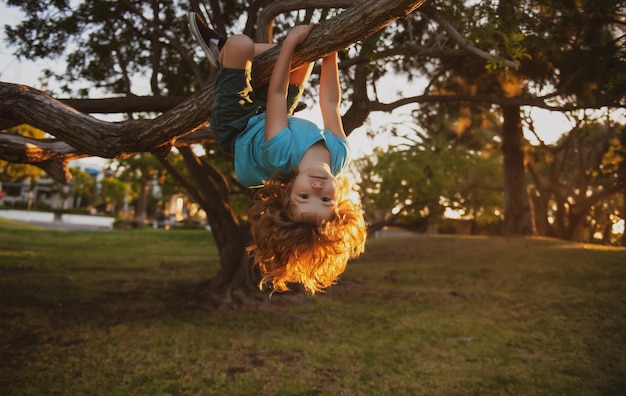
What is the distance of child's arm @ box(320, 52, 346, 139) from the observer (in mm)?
3303

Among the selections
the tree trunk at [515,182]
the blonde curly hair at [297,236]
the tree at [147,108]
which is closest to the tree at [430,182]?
the tree trunk at [515,182]

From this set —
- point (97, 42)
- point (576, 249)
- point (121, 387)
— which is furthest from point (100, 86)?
point (576, 249)

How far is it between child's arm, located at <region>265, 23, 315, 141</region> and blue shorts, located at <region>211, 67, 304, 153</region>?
0.20 m

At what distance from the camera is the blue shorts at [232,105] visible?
2.99 metres

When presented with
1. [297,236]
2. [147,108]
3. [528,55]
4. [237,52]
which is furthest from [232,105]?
[528,55]

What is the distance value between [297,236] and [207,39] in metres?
1.56

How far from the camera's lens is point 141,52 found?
29.7 feet

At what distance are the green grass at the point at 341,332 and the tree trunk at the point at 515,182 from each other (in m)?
2.66

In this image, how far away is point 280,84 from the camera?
115 inches

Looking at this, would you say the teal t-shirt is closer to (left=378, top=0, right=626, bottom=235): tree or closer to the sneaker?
the sneaker

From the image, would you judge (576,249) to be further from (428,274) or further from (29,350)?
(29,350)

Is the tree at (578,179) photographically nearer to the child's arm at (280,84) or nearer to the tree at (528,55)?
the tree at (528,55)

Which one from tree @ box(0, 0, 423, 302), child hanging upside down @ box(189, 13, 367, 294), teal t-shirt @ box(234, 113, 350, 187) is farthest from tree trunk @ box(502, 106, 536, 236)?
teal t-shirt @ box(234, 113, 350, 187)

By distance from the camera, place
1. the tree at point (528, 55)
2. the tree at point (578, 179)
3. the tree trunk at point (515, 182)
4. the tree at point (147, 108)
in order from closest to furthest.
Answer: the tree at point (147, 108), the tree at point (528, 55), the tree trunk at point (515, 182), the tree at point (578, 179)
